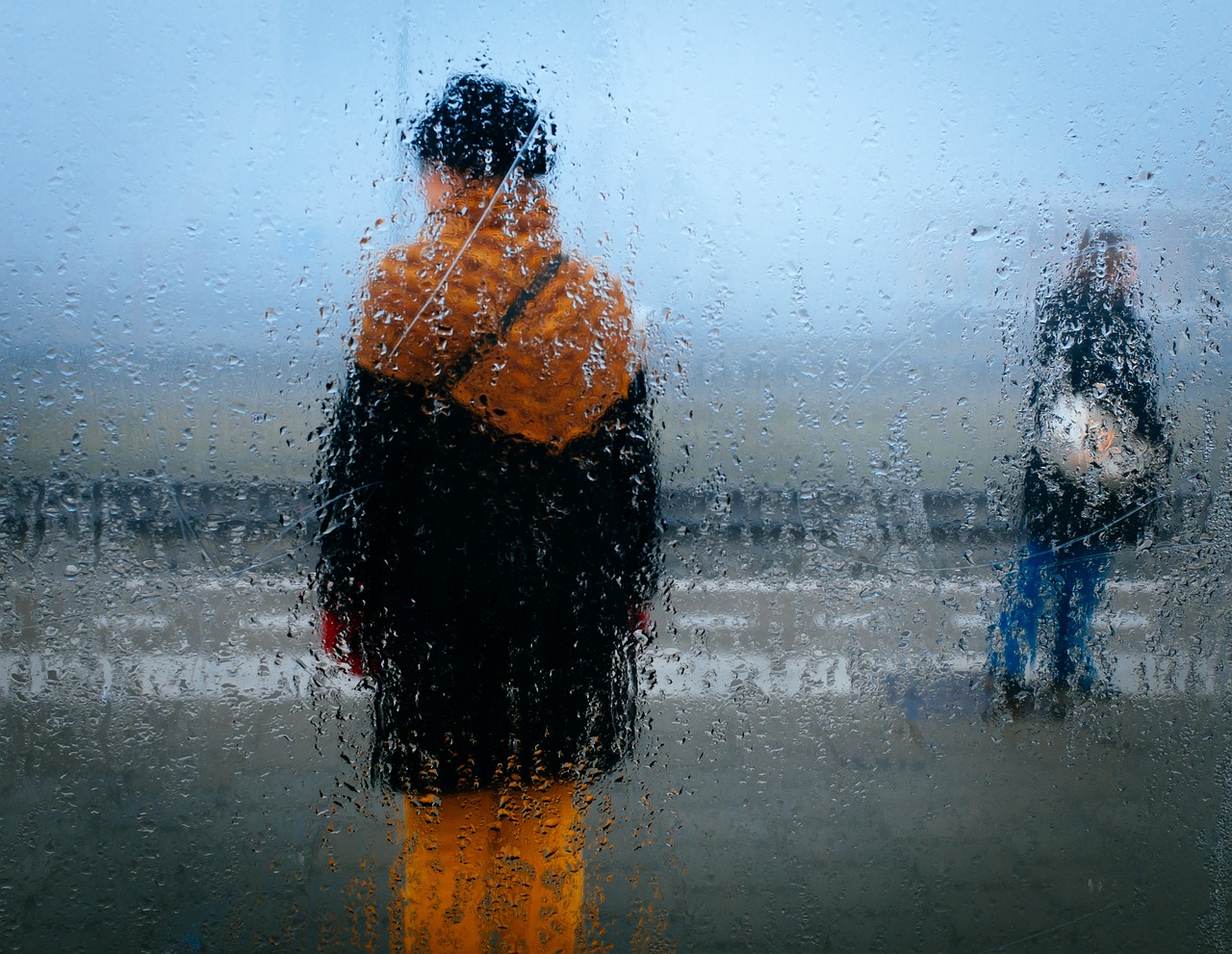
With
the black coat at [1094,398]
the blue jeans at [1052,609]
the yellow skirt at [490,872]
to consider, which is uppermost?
the black coat at [1094,398]

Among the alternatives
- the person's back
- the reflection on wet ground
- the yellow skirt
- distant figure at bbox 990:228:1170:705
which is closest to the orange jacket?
the person's back

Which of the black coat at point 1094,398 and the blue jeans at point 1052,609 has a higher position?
the black coat at point 1094,398

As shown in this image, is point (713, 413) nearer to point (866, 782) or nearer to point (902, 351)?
point (902, 351)

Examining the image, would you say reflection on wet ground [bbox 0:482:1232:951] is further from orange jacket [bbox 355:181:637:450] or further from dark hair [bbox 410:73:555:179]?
dark hair [bbox 410:73:555:179]

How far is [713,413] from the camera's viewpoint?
3.51 feet

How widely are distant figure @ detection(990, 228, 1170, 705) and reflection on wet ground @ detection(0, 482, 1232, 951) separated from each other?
0.14 feet

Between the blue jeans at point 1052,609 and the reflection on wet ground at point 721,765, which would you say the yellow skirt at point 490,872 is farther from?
Answer: the blue jeans at point 1052,609

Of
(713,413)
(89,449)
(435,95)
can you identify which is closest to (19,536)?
(89,449)

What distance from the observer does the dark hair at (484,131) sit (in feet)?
3.27

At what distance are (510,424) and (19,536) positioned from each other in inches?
22.9

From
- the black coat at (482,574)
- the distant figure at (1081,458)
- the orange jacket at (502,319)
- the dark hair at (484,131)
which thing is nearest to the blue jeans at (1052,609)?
the distant figure at (1081,458)

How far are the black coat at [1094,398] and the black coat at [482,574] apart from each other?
52 cm

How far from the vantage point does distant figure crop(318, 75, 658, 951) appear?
1011 mm

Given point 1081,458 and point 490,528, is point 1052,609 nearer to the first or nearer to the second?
point 1081,458
